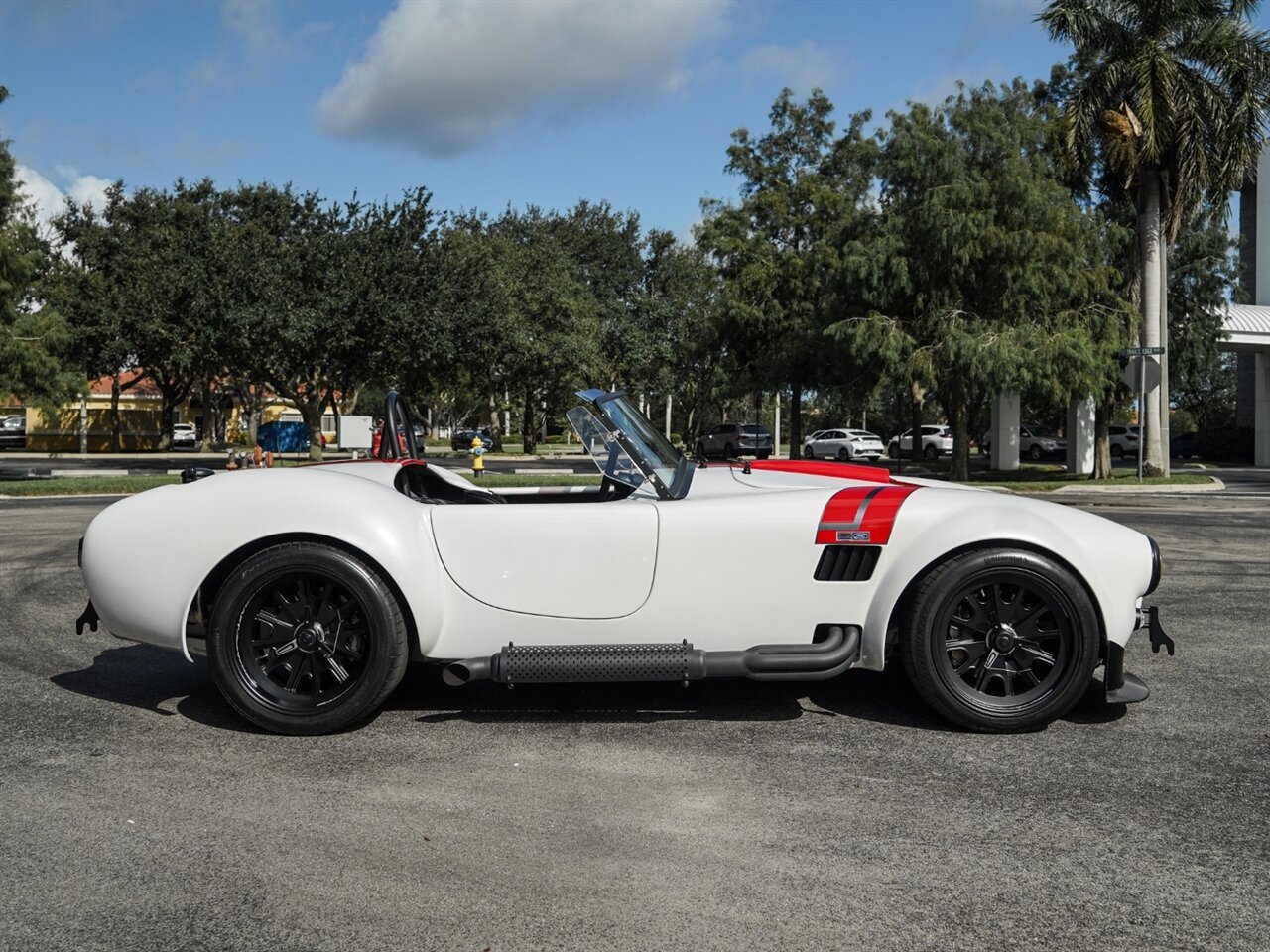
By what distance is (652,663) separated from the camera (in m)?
4.39

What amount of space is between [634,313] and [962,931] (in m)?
56.0

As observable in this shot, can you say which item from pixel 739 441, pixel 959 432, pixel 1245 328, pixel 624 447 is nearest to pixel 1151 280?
pixel 959 432

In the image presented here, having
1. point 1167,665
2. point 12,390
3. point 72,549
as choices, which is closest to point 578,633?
point 1167,665

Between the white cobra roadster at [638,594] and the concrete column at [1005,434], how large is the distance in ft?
112

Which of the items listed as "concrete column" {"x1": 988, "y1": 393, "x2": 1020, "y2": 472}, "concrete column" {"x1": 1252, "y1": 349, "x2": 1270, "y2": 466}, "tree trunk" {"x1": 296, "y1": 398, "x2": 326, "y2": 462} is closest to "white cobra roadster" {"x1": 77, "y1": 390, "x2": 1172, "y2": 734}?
"tree trunk" {"x1": 296, "y1": 398, "x2": 326, "y2": 462}

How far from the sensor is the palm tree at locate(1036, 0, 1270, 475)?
83.2 ft

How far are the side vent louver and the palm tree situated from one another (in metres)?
24.3

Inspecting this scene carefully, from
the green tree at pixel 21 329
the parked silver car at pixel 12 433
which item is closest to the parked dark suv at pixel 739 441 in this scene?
the green tree at pixel 21 329

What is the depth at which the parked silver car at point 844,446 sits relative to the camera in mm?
52406

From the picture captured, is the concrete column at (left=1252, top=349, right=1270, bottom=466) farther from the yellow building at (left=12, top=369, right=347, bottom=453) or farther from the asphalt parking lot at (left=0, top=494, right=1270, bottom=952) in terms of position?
the yellow building at (left=12, top=369, right=347, bottom=453)

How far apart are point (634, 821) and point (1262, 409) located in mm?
43268

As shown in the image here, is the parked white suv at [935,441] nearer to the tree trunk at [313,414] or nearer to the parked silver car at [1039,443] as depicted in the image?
the parked silver car at [1039,443]

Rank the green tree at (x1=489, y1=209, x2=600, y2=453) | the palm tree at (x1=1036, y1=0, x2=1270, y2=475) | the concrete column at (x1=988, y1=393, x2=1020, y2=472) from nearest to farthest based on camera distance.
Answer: the palm tree at (x1=1036, y1=0, x2=1270, y2=475) < the concrete column at (x1=988, y1=393, x2=1020, y2=472) < the green tree at (x1=489, y1=209, x2=600, y2=453)

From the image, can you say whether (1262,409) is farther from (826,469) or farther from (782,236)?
(826,469)
